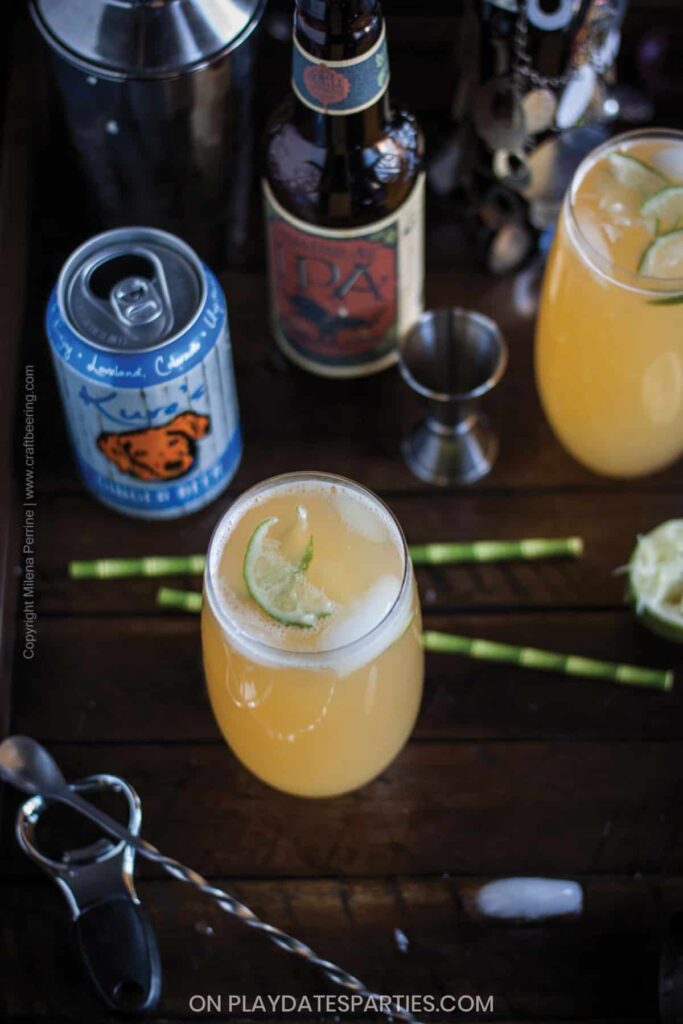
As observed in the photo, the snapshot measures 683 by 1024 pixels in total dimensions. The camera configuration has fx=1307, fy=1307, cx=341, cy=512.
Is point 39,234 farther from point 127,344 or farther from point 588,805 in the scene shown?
point 588,805

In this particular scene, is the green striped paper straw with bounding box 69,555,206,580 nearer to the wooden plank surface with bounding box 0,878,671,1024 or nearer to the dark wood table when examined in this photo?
the dark wood table

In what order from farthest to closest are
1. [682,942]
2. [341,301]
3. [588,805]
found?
[341,301]
[588,805]
[682,942]

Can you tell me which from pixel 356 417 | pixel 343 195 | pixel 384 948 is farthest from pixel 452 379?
pixel 384 948

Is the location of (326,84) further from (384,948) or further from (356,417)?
(384,948)

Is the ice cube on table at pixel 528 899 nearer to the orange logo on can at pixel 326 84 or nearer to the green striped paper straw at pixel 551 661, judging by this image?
the green striped paper straw at pixel 551 661

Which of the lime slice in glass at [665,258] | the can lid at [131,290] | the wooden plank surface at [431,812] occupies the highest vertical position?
the lime slice in glass at [665,258]

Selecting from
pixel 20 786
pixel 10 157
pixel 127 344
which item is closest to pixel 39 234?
pixel 10 157

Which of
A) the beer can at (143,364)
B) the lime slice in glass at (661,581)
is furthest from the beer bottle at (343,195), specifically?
the lime slice in glass at (661,581)
